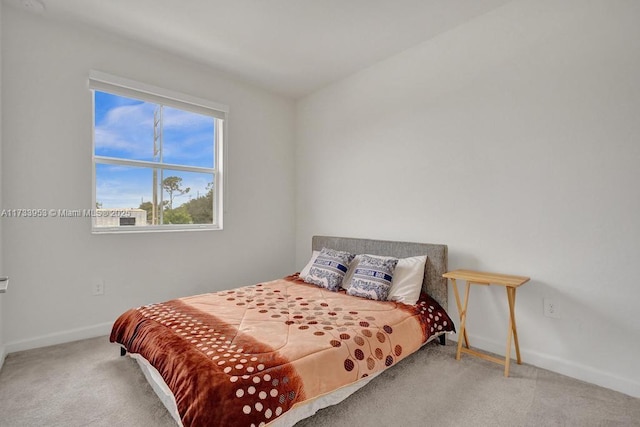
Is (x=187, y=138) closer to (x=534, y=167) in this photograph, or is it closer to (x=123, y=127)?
(x=123, y=127)

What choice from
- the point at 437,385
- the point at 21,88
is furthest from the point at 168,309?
the point at 21,88

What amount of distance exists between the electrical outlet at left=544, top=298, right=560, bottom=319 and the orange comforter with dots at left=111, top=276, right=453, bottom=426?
71 centimetres

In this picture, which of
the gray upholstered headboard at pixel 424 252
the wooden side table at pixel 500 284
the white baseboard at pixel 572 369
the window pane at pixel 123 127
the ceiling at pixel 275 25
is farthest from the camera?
the window pane at pixel 123 127

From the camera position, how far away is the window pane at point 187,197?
332 cm

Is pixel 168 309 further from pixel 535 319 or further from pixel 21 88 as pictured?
pixel 535 319

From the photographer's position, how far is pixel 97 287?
280 cm

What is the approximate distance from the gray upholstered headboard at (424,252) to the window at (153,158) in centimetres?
157

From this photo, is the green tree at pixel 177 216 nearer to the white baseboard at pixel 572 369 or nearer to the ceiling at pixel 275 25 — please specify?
the ceiling at pixel 275 25

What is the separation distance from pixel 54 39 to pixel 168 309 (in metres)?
2.40

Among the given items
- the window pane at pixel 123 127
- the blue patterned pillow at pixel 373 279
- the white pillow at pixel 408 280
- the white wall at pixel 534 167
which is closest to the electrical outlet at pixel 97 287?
the window pane at pixel 123 127

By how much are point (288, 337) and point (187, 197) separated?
224 cm

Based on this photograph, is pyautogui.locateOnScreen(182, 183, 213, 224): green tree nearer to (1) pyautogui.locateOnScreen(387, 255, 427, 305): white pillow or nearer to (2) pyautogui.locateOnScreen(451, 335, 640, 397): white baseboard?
(1) pyautogui.locateOnScreen(387, 255, 427, 305): white pillow

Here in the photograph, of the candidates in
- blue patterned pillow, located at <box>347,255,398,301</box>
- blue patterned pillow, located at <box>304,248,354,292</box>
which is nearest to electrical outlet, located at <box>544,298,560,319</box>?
blue patterned pillow, located at <box>347,255,398,301</box>

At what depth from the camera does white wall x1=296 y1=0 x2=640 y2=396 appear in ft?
6.58
